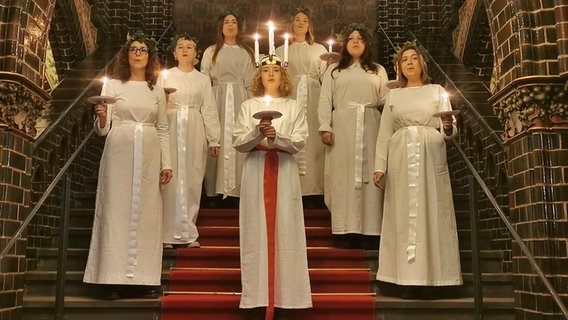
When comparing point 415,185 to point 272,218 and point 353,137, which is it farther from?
point 272,218

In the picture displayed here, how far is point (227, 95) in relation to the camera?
707 centimetres

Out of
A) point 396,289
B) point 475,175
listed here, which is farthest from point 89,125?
point 475,175

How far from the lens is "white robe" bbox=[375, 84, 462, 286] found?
17.6ft

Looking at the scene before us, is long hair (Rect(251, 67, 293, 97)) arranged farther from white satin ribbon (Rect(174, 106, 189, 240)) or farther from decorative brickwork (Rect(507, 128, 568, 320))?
decorative brickwork (Rect(507, 128, 568, 320))

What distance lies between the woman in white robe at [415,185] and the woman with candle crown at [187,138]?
1603mm

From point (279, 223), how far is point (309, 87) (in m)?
2.46

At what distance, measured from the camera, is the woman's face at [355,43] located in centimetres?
638

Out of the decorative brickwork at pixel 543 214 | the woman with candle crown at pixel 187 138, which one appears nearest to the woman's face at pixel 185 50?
the woman with candle crown at pixel 187 138

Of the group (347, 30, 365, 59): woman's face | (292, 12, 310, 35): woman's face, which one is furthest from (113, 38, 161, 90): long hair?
(292, 12, 310, 35): woman's face

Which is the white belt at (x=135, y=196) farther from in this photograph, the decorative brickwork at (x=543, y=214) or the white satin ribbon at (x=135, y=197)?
the decorative brickwork at (x=543, y=214)

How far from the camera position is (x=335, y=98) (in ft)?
21.2

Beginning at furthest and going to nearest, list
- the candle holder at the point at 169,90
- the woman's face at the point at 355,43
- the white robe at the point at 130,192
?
the woman's face at the point at 355,43 < the candle holder at the point at 169,90 < the white robe at the point at 130,192

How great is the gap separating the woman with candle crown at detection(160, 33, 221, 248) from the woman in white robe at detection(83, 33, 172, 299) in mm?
491

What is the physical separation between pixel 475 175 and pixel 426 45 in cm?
442
